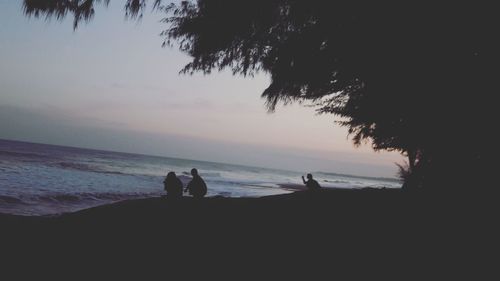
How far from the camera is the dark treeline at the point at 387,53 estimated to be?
2.71 metres

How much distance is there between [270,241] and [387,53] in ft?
7.55

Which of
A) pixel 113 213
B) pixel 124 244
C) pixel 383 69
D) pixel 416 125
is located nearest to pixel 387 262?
pixel 416 125

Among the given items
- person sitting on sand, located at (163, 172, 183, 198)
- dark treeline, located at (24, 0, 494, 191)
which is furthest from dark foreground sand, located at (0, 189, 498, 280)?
person sitting on sand, located at (163, 172, 183, 198)

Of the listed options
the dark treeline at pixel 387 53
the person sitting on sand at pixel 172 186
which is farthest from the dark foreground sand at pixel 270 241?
the person sitting on sand at pixel 172 186

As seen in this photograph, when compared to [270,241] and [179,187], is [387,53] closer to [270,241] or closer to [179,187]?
[270,241]

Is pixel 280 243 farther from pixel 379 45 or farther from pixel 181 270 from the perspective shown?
pixel 379 45

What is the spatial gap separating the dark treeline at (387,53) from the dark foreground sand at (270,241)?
96 centimetres

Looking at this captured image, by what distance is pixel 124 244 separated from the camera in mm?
3496

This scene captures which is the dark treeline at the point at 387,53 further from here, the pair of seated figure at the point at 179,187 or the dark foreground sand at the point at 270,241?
the pair of seated figure at the point at 179,187

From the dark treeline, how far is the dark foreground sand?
965 millimetres

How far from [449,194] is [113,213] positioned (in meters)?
4.73

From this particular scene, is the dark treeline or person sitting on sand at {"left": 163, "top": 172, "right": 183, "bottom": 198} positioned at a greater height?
the dark treeline

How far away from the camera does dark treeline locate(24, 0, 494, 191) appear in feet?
8.91

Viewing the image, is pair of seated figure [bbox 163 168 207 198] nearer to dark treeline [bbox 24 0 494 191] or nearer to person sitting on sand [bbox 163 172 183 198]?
person sitting on sand [bbox 163 172 183 198]
